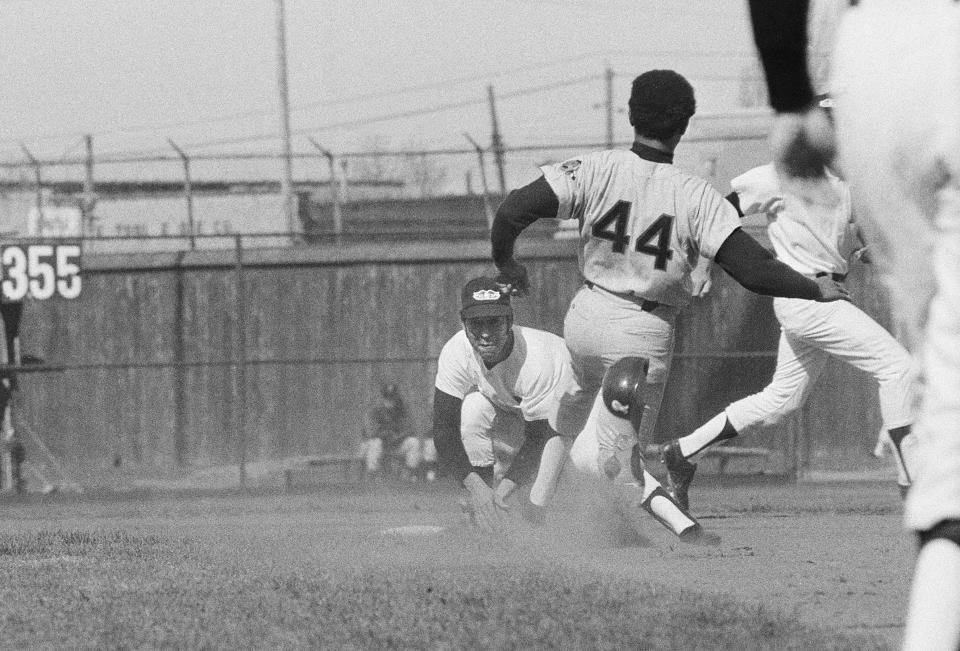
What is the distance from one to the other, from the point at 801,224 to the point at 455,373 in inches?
82.5

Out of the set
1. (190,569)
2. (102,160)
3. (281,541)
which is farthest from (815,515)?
(102,160)

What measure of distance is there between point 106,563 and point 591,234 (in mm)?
2408

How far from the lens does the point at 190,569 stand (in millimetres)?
5980

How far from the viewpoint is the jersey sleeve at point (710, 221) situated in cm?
644

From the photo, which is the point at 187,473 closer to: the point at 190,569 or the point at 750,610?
the point at 190,569

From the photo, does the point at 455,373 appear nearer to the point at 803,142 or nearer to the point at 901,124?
the point at 803,142

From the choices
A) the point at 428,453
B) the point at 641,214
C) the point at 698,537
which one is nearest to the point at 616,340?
the point at 641,214

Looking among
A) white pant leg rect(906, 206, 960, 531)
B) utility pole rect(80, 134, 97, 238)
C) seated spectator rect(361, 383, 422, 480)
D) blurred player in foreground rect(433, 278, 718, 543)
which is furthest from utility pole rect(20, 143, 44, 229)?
white pant leg rect(906, 206, 960, 531)

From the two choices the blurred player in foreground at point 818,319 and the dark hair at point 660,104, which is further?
the blurred player in foreground at point 818,319

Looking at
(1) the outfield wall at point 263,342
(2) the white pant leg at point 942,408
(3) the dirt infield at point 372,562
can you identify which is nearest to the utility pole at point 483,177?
(1) the outfield wall at point 263,342

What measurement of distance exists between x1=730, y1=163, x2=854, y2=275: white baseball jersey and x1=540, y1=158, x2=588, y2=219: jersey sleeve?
1.68 metres

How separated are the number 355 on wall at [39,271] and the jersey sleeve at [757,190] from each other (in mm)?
12174

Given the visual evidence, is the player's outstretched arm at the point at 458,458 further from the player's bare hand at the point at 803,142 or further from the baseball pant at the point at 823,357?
the player's bare hand at the point at 803,142

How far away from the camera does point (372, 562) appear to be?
20.9 feet
